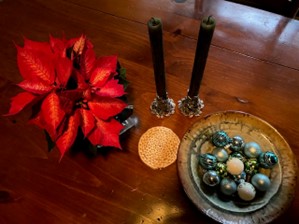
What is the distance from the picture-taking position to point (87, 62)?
1.49ft

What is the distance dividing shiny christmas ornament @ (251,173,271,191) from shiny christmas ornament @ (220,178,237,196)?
0.04m

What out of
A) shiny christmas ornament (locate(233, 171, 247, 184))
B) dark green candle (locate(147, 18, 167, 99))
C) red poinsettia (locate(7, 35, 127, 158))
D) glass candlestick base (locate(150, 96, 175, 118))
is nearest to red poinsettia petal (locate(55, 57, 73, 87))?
red poinsettia (locate(7, 35, 127, 158))

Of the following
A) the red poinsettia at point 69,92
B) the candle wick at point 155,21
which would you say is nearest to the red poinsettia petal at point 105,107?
the red poinsettia at point 69,92

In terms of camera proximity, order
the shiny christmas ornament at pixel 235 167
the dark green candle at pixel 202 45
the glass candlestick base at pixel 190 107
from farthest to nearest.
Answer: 1. the glass candlestick base at pixel 190 107
2. the shiny christmas ornament at pixel 235 167
3. the dark green candle at pixel 202 45

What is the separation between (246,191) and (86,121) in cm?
30

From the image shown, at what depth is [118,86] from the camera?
0.45 metres

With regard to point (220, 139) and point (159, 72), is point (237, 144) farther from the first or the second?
point (159, 72)

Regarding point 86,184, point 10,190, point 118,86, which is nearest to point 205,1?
point 118,86

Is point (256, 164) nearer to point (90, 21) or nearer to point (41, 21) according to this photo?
point (90, 21)

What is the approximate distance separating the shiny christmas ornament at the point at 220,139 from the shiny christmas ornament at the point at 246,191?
8 cm

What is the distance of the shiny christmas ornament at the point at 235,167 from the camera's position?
48cm

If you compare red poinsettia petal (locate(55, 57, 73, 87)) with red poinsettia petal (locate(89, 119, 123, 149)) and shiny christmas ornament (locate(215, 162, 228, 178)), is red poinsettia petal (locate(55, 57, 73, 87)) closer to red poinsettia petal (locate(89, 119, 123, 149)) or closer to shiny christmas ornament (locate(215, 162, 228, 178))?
red poinsettia petal (locate(89, 119, 123, 149))

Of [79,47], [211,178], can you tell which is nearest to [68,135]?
[79,47]

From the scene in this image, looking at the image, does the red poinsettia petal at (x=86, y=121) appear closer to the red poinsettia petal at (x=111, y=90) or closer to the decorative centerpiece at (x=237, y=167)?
the red poinsettia petal at (x=111, y=90)
